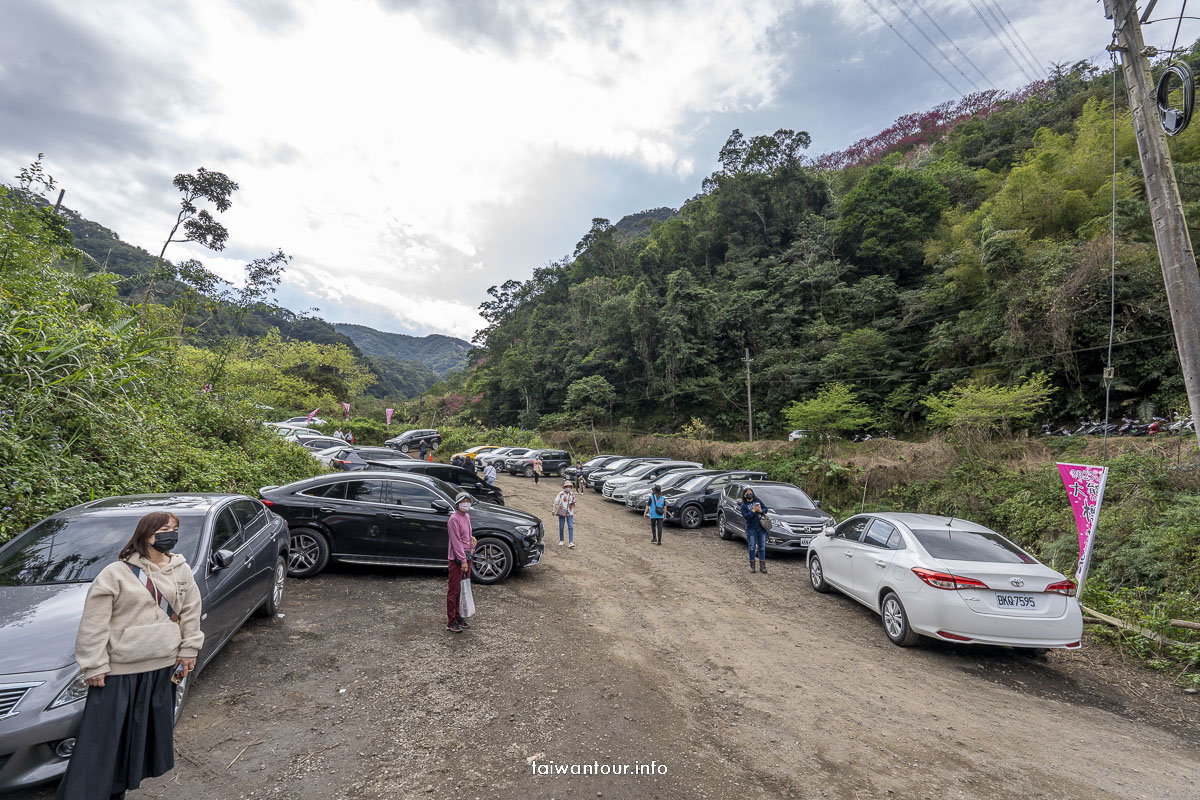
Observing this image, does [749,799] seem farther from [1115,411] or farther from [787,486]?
[1115,411]

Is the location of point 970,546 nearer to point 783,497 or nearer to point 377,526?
point 783,497

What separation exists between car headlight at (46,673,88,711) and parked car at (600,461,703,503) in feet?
50.4

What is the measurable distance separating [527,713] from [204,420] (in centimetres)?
1075

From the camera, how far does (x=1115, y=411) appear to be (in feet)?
63.0

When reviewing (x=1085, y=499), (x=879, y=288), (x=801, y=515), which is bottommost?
(x=801, y=515)

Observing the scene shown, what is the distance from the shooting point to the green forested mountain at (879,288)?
19.7 metres

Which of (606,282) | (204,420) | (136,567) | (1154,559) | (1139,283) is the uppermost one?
(606,282)

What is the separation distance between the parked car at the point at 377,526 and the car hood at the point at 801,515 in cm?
611

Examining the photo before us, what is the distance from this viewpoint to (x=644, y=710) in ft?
12.9

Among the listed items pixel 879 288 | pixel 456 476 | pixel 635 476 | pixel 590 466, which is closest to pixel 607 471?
pixel 590 466

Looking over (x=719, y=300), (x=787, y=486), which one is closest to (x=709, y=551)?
(x=787, y=486)

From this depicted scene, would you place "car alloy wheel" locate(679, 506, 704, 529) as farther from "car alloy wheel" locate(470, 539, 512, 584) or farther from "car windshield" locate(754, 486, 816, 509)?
"car alloy wheel" locate(470, 539, 512, 584)

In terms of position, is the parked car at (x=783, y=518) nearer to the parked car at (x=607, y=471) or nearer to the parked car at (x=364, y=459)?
the parked car at (x=607, y=471)

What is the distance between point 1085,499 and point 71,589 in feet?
36.8
